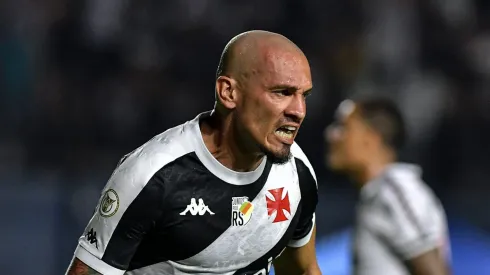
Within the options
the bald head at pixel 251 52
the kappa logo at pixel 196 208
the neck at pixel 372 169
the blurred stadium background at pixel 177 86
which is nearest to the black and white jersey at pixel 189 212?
the kappa logo at pixel 196 208

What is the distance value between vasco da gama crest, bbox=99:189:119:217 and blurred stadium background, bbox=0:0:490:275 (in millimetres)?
4074

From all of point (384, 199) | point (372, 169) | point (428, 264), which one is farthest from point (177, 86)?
point (428, 264)

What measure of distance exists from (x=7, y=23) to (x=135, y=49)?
0.97 meters

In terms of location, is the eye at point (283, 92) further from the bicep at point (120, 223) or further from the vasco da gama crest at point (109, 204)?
the vasco da gama crest at point (109, 204)

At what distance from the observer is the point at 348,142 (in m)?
4.83

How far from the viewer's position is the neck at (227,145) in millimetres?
3324

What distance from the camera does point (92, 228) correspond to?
10.4 feet

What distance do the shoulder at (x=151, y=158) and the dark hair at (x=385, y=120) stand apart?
1686 mm

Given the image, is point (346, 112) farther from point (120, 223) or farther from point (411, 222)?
point (120, 223)

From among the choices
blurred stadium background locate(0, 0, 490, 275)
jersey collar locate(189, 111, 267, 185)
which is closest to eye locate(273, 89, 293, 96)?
jersey collar locate(189, 111, 267, 185)

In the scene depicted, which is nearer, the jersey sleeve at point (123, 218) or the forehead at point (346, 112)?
the jersey sleeve at point (123, 218)

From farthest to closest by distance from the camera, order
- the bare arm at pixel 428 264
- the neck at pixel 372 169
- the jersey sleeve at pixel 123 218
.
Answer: the neck at pixel 372 169 → the bare arm at pixel 428 264 → the jersey sleeve at pixel 123 218

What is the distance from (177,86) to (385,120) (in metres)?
3.40

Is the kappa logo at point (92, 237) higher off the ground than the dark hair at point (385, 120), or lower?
lower
